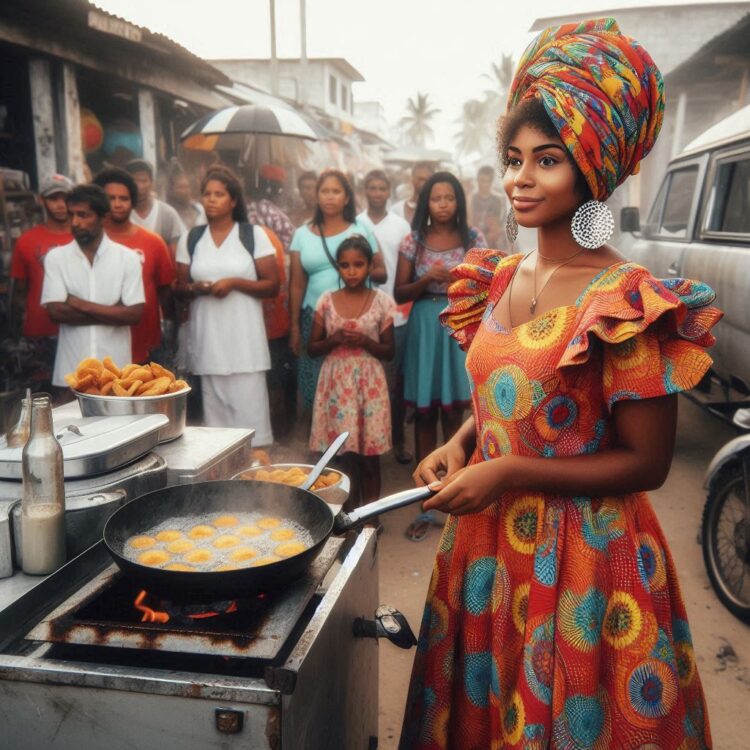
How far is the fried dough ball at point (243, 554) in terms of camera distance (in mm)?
1475

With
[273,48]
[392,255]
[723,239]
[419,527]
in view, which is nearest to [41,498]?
[419,527]

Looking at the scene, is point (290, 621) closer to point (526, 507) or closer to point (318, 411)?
point (526, 507)

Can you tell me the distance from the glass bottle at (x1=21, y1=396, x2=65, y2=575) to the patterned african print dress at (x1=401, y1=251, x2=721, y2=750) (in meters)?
0.87

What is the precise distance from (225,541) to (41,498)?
0.40 metres

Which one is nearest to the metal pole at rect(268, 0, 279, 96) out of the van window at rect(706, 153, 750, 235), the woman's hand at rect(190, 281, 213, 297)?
the woman's hand at rect(190, 281, 213, 297)

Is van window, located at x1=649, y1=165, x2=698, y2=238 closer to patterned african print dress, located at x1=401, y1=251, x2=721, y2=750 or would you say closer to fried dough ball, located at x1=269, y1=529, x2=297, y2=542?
patterned african print dress, located at x1=401, y1=251, x2=721, y2=750

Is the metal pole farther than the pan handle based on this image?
Yes

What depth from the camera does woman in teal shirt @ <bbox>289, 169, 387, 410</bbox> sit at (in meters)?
4.49

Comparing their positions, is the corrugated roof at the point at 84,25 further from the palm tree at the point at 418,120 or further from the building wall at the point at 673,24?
the palm tree at the point at 418,120

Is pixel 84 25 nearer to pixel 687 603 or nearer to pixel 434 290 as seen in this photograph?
pixel 434 290

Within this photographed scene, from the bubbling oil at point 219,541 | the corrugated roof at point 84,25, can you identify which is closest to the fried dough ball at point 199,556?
the bubbling oil at point 219,541

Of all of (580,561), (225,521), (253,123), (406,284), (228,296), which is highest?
(253,123)

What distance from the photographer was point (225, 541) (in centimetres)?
156

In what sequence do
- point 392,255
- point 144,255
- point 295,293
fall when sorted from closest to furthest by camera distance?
point 144,255 → point 295,293 → point 392,255
